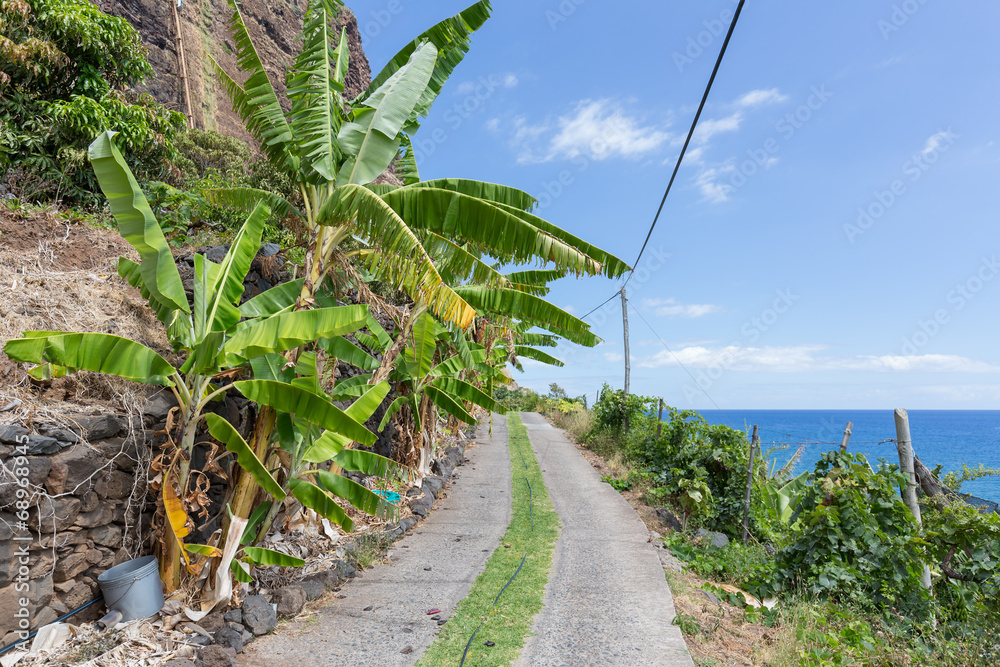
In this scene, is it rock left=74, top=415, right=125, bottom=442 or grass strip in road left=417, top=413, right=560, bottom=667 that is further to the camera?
grass strip in road left=417, top=413, right=560, bottom=667

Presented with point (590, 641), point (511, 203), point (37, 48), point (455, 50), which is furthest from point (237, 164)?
point (590, 641)

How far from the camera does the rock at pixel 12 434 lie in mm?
3516

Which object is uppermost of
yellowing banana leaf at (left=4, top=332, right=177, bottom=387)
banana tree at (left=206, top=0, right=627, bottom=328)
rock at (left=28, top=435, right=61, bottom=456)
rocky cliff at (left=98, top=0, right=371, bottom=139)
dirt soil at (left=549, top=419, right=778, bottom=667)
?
rocky cliff at (left=98, top=0, right=371, bottom=139)

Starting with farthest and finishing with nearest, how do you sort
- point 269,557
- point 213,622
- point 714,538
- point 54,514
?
point 714,538, point 269,557, point 213,622, point 54,514

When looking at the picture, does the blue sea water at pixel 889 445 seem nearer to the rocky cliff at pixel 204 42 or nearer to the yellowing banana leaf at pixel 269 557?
the yellowing banana leaf at pixel 269 557

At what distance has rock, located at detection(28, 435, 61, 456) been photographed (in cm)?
361

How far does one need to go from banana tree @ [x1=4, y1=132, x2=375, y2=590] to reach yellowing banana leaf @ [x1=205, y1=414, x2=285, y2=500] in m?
0.02

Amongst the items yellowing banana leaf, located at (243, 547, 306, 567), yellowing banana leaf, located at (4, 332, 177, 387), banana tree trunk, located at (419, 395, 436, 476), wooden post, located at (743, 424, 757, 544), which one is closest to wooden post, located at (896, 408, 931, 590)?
wooden post, located at (743, 424, 757, 544)

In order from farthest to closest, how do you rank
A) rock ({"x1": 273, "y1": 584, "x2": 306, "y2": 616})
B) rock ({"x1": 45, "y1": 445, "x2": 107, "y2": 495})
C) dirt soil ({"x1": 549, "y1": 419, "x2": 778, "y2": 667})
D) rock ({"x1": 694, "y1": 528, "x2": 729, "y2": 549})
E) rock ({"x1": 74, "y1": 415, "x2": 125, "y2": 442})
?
1. rock ({"x1": 694, "y1": 528, "x2": 729, "y2": 549})
2. rock ({"x1": 273, "y1": 584, "x2": 306, "y2": 616})
3. dirt soil ({"x1": 549, "y1": 419, "x2": 778, "y2": 667})
4. rock ({"x1": 74, "y1": 415, "x2": 125, "y2": 442})
5. rock ({"x1": 45, "y1": 445, "x2": 107, "y2": 495})

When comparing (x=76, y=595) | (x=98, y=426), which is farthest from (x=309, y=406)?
(x=76, y=595)

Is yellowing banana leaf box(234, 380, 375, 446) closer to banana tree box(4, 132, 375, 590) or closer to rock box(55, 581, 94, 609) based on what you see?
banana tree box(4, 132, 375, 590)

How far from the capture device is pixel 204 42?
25.8 metres

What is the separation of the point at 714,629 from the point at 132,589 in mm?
5142

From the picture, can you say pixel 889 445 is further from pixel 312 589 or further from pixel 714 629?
pixel 312 589
